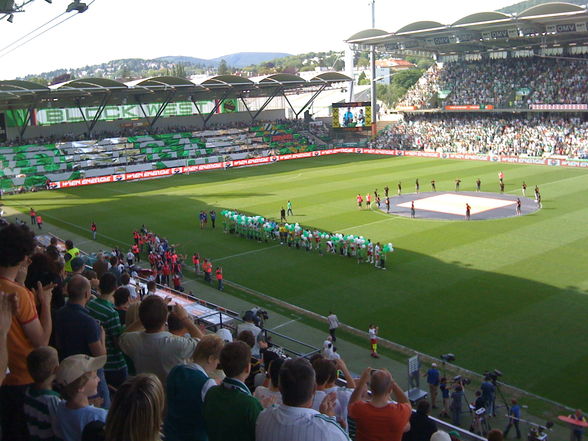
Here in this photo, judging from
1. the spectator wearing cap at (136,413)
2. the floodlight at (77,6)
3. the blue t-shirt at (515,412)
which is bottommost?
the blue t-shirt at (515,412)

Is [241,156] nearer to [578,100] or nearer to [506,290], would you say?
[578,100]

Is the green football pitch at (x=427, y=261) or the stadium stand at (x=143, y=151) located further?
the stadium stand at (x=143, y=151)

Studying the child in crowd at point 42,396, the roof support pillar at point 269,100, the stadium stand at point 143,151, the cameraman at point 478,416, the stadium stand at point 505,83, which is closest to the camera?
the child in crowd at point 42,396

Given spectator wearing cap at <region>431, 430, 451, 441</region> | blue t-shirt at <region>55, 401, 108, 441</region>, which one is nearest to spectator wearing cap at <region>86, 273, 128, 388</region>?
blue t-shirt at <region>55, 401, 108, 441</region>

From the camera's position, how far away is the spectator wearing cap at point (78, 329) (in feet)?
21.4

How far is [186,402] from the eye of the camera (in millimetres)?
5195

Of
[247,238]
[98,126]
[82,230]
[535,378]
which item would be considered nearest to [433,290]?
[535,378]

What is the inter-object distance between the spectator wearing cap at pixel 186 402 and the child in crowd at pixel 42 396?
36.6 inches

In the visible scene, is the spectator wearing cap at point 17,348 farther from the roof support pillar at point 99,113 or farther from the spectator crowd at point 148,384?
the roof support pillar at point 99,113

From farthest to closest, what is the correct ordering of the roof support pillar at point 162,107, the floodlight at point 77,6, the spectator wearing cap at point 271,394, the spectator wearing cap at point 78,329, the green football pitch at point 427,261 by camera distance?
the roof support pillar at point 162,107 < the green football pitch at point 427,261 < the floodlight at point 77,6 < the spectator wearing cap at point 78,329 < the spectator wearing cap at point 271,394

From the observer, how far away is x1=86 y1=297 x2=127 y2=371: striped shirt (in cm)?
725

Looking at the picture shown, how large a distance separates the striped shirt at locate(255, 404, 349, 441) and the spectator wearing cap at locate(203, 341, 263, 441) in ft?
1.05

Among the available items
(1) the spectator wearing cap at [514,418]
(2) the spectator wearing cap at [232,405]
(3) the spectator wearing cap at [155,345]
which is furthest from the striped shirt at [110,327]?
(1) the spectator wearing cap at [514,418]

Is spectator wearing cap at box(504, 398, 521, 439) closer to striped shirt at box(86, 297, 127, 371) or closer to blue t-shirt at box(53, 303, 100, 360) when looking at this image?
striped shirt at box(86, 297, 127, 371)
